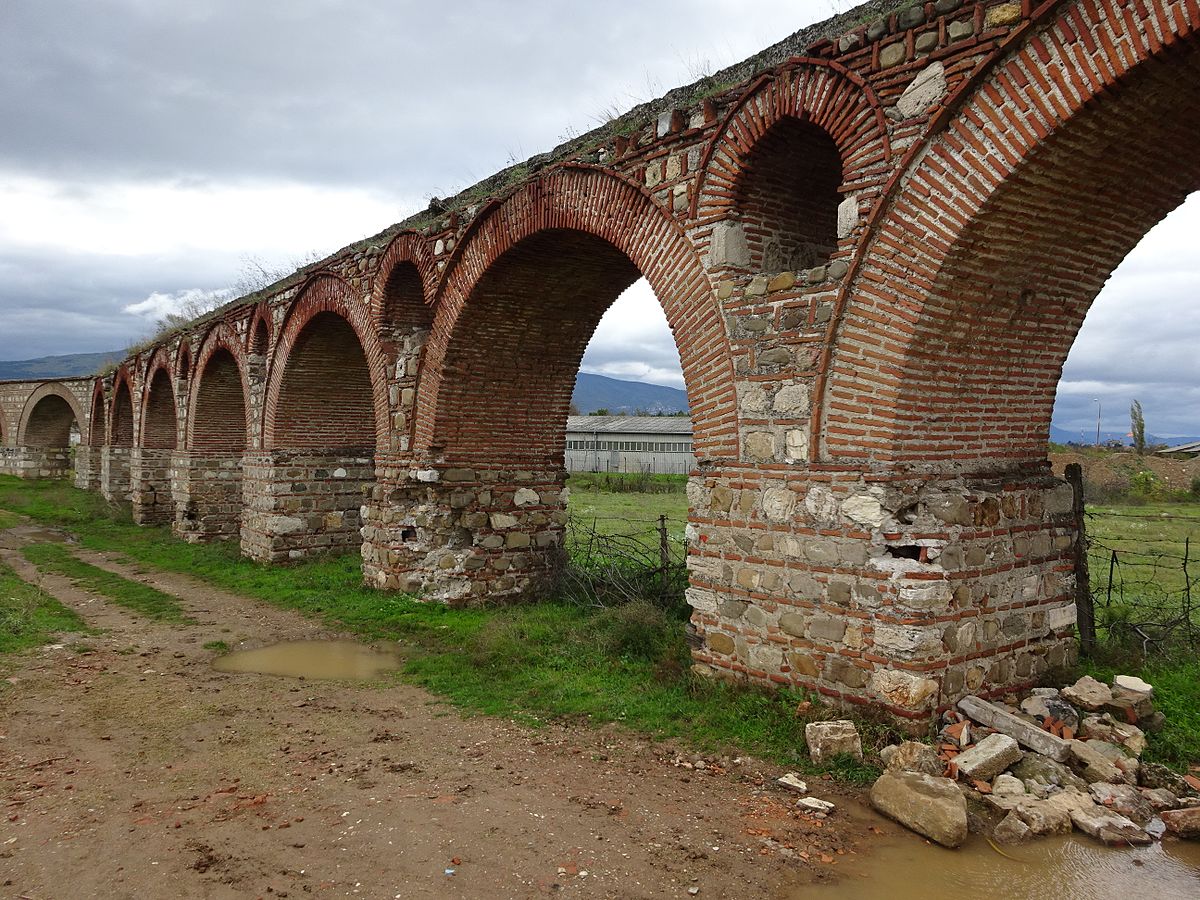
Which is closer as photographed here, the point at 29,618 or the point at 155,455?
the point at 29,618

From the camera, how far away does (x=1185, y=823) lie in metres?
4.00

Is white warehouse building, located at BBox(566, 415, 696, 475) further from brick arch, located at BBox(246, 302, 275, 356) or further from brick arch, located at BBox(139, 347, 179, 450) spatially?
brick arch, located at BBox(246, 302, 275, 356)

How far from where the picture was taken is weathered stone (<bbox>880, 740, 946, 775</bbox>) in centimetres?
450

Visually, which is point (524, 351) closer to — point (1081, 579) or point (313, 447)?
point (313, 447)

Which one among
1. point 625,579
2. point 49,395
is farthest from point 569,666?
point 49,395

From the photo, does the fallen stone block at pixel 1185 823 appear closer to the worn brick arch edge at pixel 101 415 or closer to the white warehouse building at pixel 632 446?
the worn brick arch edge at pixel 101 415

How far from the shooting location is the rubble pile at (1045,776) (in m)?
4.01

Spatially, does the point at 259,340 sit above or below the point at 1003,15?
below

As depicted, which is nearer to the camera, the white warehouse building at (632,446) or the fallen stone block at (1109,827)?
the fallen stone block at (1109,827)

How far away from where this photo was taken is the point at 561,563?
9.93 m

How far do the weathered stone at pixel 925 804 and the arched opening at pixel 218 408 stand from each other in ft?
47.9

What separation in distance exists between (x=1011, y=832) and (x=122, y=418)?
82.6 feet

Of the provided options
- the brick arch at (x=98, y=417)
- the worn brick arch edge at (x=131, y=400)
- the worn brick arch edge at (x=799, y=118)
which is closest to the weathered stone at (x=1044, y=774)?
the worn brick arch edge at (x=799, y=118)

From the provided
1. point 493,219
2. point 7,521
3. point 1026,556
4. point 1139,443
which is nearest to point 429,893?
point 1026,556
